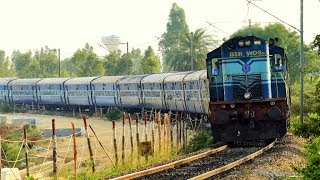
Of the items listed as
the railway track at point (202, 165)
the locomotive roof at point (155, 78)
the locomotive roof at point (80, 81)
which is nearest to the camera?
the railway track at point (202, 165)

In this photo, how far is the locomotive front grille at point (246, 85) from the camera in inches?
711

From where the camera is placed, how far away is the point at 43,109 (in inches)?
2295

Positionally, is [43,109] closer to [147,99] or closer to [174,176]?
[147,99]

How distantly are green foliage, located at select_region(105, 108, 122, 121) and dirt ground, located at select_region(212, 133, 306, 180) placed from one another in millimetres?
27352

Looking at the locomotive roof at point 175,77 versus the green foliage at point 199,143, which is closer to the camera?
the green foliage at point 199,143

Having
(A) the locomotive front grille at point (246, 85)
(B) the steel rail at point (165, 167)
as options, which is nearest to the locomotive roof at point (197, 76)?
(A) the locomotive front grille at point (246, 85)

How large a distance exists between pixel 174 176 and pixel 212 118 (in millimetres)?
5671

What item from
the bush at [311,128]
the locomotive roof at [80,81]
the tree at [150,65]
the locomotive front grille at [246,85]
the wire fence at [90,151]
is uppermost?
the tree at [150,65]

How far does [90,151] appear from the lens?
15391mm

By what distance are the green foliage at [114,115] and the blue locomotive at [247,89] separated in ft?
86.2

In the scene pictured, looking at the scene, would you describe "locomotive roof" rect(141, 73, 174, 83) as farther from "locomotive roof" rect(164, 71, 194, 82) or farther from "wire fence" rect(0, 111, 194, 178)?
"wire fence" rect(0, 111, 194, 178)

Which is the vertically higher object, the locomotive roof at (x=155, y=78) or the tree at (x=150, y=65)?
the tree at (x=150, y=65)

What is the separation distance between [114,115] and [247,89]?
27.2m

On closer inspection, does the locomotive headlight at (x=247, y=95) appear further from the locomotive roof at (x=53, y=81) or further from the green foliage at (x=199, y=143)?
the locomotive roof at (x=53, y=81)
